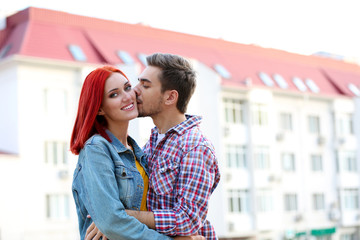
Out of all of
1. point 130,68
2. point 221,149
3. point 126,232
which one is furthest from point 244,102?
point 126,232

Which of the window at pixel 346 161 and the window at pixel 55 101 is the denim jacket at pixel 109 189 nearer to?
the window at pixel 55 101

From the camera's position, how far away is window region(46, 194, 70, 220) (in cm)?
3189

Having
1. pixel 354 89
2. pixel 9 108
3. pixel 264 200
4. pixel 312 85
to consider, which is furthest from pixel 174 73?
pixel 354 89

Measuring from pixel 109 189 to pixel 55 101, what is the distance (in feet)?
97.2

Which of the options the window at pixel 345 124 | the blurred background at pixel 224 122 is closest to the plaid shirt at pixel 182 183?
the blurred background at pixel 224 122

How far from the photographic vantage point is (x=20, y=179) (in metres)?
31.0

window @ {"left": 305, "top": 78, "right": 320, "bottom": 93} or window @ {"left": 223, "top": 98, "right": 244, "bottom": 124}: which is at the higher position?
window @ {"left": 305, "top": 78, "right": 320, "bottom": 93}

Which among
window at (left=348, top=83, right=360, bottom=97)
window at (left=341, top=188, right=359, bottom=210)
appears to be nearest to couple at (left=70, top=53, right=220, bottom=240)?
window at (left=341, top=188, right=359, bottom=210)

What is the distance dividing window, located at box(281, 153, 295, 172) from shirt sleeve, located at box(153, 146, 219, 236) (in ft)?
131

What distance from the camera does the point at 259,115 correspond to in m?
41.5

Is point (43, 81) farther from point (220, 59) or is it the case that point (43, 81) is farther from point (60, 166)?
point (220, 59)

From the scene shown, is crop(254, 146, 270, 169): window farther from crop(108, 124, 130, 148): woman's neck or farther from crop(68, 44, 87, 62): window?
crop(108, 124, 130, 148): woman's neck

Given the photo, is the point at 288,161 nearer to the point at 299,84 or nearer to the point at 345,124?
the point at 299,84

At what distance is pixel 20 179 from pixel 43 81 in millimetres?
4478
